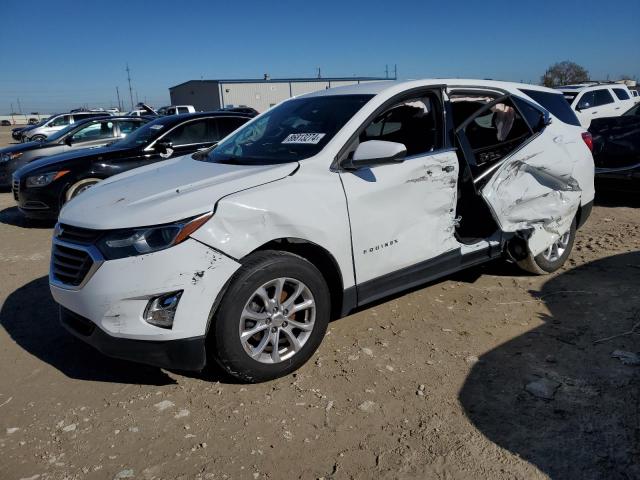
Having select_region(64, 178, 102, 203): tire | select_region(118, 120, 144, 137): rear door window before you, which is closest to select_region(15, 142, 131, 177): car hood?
select_region(64, 178, 102, 203): tire

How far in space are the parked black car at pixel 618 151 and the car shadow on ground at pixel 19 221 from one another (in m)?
8.25

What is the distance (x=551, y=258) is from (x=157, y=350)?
380cm

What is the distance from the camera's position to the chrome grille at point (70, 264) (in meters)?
2.99

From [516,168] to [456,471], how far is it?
9.21 ft

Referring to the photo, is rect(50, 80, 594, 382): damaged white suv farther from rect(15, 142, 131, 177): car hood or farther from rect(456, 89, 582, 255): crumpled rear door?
rect(15, 142, 131, 177): car hood

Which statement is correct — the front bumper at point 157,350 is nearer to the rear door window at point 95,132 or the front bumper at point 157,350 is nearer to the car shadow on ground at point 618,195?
the car shadow on ground at point 618,195

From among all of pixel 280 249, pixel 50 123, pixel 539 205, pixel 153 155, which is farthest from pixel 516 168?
pixel 50 123

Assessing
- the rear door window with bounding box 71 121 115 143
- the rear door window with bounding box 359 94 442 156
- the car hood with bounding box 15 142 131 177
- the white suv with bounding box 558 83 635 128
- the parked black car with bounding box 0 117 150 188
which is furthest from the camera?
the white suv with bounding box 558 83 635 128

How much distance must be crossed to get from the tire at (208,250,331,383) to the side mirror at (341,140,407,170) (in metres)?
0.73

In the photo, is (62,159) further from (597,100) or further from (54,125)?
(54,125)

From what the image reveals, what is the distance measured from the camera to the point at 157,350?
287cm

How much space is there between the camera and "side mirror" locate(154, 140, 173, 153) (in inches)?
300

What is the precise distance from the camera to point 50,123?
2373 centimetres

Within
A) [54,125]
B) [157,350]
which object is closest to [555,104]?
Result: [157,350]
